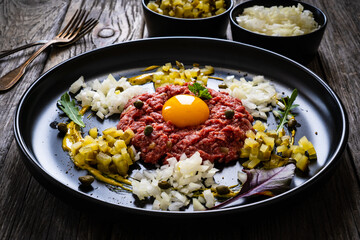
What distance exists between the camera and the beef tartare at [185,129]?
10.2ft

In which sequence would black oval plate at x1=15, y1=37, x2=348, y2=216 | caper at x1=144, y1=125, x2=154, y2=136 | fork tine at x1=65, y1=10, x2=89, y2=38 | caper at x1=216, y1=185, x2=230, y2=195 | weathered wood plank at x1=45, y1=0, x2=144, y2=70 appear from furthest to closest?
fork tine at x1=65, y1=10, x2=89, y2=38 < weathered wood plank at x1=45, y1=0, x2=144, y2=70 < caper at x1=144, y1=125, x2=154, y2=136 < caper at x1=216, y1=185, x2=230, y2=195 < black oval plate at x1=15, y1=37, x2=348, y2=216

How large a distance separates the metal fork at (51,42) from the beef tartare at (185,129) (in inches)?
57.5

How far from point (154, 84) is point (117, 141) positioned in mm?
1020

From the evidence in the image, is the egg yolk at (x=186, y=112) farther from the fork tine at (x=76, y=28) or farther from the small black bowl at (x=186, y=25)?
the fork tine at (x=76, y=28)

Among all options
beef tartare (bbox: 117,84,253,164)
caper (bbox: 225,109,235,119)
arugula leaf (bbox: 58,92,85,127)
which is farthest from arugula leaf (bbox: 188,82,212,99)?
arugula leaf (bbox: 58,92,85,127)

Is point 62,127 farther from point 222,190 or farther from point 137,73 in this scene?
point 222,190

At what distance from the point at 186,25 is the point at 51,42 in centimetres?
151

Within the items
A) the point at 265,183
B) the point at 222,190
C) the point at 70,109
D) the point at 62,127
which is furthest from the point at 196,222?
the point at 70,109

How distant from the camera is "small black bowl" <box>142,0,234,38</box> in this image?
4.49 meters

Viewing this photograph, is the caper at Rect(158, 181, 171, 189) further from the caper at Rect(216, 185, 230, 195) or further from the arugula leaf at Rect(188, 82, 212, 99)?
the arugula leaf at Rect(188, 82, 212, 99)

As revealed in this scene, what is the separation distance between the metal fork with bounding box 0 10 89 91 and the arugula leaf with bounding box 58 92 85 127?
98cm

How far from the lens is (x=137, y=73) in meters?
4.10

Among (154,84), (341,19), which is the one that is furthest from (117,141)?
(341,19)

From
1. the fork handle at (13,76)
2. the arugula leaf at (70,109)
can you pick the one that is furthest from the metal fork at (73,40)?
the arugula leaf at (70,109)
